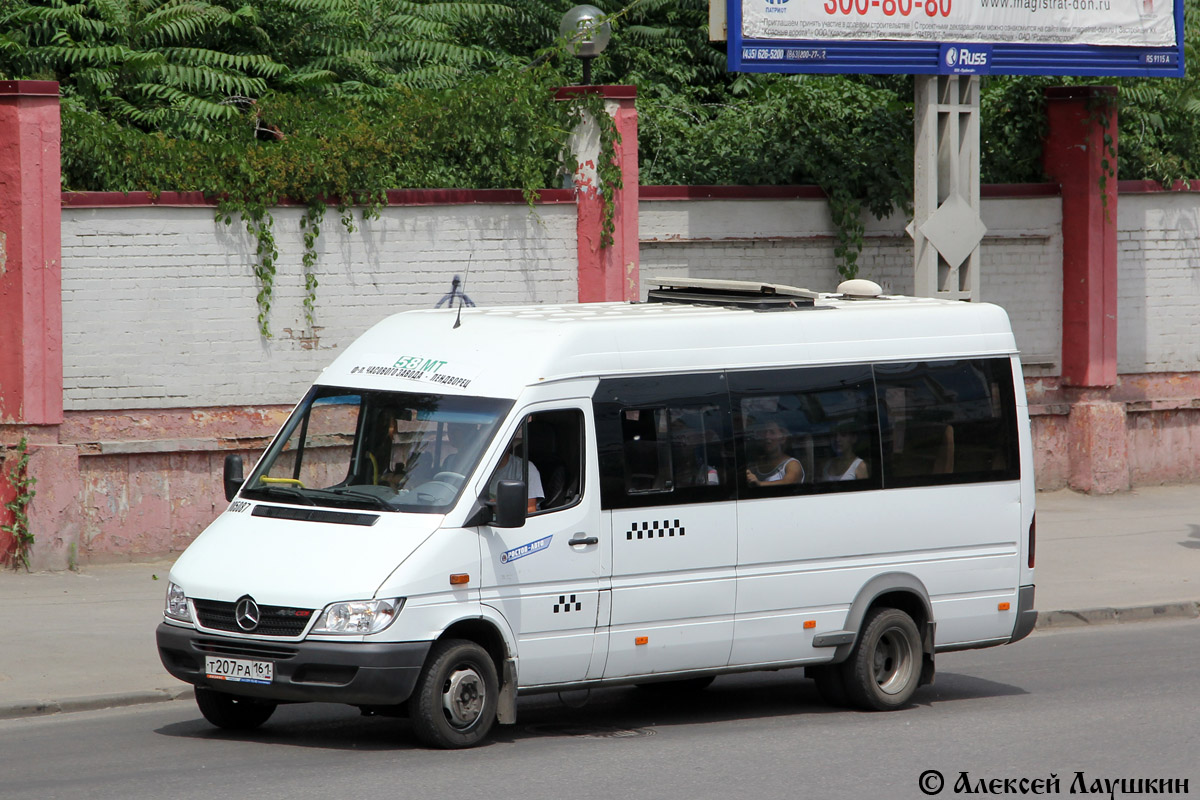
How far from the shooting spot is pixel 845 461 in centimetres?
1009

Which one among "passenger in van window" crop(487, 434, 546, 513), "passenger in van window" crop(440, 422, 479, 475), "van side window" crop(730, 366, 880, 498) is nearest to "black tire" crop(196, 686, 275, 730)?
"passenger in van window" crop(440, 422, 479, 475)

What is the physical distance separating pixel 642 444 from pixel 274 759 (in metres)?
2.65

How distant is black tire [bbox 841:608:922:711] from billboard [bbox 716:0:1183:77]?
6.93m

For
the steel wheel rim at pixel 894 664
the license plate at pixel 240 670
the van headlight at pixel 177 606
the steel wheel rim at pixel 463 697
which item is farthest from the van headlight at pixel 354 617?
the steel wheel rim at pixel 894 664

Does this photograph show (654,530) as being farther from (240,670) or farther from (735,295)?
Answer: (240,670)

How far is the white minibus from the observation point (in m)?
8.49

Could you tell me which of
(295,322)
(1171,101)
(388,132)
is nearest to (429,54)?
(388,132)

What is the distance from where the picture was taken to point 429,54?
786 inches

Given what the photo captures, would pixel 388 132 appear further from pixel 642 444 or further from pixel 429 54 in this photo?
pixel 642 444

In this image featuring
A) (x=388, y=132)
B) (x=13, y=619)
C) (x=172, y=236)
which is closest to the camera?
(x=13, y=619)

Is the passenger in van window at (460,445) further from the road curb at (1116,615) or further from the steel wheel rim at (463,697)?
the road curb at (1116,615)

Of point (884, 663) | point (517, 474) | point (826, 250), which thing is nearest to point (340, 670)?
point (517, 474)

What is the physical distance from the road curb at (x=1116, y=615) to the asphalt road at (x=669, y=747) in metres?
2.05

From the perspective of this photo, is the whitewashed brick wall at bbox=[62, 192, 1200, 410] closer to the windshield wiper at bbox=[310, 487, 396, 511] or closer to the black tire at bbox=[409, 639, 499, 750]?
the windshield wiper at bbox=[310, 487, 396, 511]
